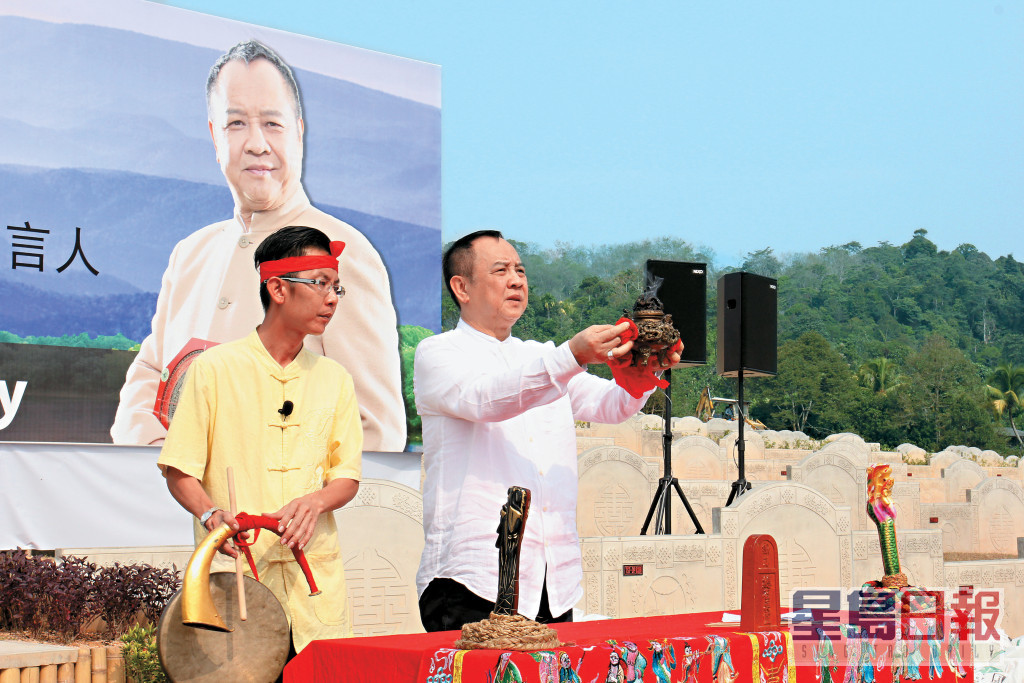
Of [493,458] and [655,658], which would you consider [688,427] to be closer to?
[493,458]

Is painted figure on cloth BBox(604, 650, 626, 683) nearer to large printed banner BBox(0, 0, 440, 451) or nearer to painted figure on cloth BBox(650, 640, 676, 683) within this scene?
painted figure on cloth BBox(650, 640, 676, 683)

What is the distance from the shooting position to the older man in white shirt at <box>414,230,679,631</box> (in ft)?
7.92

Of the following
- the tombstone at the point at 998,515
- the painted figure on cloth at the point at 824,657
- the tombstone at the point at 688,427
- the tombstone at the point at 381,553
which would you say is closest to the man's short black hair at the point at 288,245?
the painted figure on cloth at the point at 824,657

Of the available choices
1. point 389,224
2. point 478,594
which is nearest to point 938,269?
point 389,224

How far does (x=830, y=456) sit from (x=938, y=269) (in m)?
49.2

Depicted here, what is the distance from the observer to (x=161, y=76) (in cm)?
642

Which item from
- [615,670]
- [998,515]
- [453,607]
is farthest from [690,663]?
[998,515]

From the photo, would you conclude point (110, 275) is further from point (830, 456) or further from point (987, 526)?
point (987, 526)

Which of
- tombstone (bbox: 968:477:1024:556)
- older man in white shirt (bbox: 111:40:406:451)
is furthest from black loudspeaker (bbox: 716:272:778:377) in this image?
tombstone (bbox: 968:477:1024:556)

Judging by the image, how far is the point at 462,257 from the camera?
2.73 meters

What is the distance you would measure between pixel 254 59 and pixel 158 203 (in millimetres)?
1137

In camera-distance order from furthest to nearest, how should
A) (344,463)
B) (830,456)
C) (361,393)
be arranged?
(830,456) → (361,393) → (344,463)

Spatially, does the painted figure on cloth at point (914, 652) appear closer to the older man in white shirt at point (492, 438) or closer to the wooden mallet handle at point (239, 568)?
the older man in white shirt at point (492, 438)

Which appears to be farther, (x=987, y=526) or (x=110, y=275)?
(x=987, y=526)
